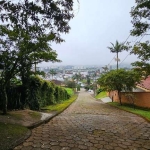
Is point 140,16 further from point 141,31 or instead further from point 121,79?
point 121,79

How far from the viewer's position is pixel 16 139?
4.91m

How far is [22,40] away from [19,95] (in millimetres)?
4248

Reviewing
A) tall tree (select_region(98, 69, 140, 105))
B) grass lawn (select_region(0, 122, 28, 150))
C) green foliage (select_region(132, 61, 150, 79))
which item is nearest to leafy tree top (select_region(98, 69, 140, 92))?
tall tree (select_region(98, 69, 140, 105))

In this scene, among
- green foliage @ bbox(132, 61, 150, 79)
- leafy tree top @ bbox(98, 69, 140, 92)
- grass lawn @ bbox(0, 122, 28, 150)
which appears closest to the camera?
grass lawn @ bbox(0, 122, 28, 150)

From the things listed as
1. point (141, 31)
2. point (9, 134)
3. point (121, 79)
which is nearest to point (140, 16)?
point (141, 31)

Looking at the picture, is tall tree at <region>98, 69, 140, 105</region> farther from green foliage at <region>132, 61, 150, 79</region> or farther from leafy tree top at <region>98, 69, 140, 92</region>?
green foliage at <region>132, 61, 150, 79</region>

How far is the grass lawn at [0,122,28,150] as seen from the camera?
445 centimetres

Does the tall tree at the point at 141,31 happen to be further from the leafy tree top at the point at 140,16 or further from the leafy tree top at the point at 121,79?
the leafy tree top at the point at 121,79

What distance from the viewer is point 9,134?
5223 millimetres

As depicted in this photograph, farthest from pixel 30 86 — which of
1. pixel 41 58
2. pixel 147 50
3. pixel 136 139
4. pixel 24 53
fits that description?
pixel 136 139

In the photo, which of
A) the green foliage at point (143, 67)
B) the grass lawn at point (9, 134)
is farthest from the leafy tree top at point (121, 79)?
the grass lawn at point (9, 134)

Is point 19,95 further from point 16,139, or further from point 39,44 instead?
point 16,139

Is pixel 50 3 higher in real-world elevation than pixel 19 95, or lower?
higher

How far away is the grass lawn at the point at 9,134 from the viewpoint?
4.45m
